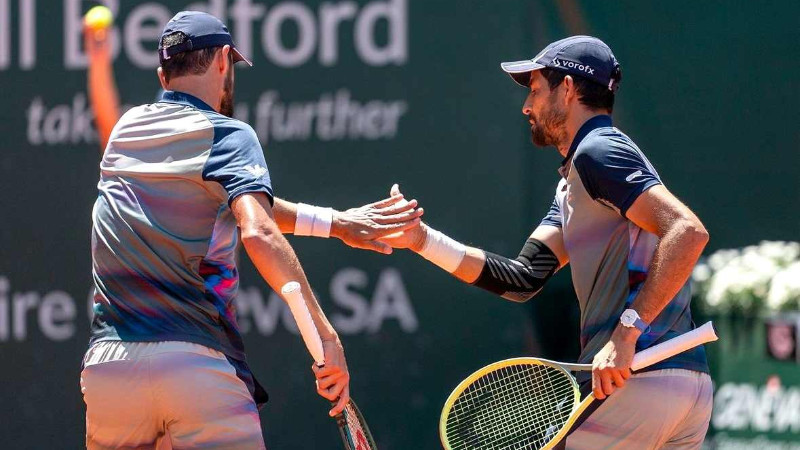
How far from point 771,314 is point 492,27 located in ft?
6.15

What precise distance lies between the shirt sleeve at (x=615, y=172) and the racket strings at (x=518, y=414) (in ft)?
1.84

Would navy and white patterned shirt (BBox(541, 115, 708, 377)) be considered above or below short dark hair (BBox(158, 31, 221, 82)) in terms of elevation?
below

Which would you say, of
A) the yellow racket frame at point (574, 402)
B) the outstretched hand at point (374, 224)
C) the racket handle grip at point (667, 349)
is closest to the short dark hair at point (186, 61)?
the outstretched hand at point (374, 224)

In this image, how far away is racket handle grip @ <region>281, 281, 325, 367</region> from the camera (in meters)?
3.64

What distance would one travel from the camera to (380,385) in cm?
655

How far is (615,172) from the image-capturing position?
385 centimetres

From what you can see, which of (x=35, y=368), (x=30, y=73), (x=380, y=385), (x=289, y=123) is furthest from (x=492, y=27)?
(x=35, y=368)

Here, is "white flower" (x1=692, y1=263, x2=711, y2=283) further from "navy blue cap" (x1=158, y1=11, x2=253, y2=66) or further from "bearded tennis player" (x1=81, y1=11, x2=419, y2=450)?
"navy blue cap" (x1=158, y1=11, x2=253, y2=66)

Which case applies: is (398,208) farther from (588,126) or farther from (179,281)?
(179,281)

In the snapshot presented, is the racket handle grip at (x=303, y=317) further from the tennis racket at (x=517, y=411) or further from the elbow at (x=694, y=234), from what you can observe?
the elbow at (x=694, y=234)

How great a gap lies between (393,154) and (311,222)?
5.97 feet

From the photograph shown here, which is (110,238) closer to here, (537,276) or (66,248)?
(537,276)

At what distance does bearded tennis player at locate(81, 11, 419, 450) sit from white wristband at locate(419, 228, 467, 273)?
1073 mm

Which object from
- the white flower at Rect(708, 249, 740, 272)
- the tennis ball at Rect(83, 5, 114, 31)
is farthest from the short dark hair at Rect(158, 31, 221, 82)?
the white flower at Rect(708, 249, 740, 272)
